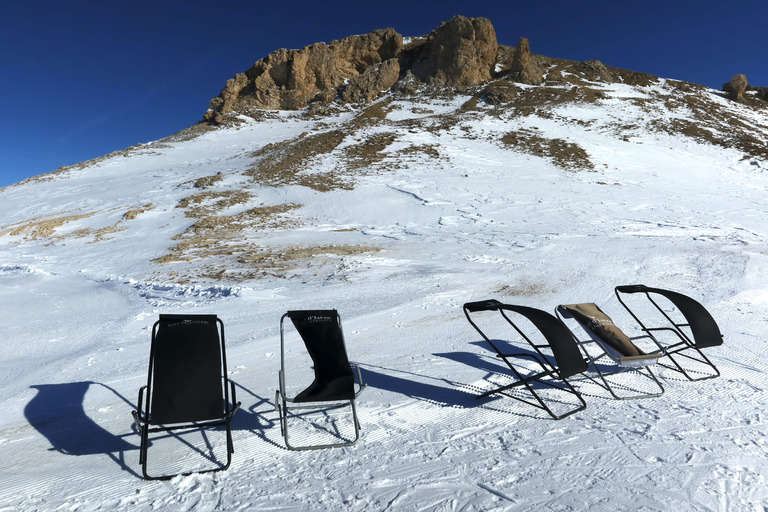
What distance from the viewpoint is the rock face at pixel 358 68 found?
5244 cm

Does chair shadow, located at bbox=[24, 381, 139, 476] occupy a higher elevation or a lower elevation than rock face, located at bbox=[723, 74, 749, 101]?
lower

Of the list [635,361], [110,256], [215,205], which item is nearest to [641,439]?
[635,361]

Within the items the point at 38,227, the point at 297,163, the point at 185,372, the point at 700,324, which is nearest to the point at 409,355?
the point at 185,372

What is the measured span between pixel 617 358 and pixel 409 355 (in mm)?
2473

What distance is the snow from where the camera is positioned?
284cm

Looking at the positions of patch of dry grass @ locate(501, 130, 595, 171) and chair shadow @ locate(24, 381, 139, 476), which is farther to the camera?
patch of dry grass @ locate(501, 130, 595, 171)

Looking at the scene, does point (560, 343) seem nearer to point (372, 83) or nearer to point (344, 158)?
point (344, 158)

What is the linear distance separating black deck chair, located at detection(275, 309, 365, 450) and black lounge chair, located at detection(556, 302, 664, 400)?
255cm

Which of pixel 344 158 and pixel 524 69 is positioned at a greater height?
pixel 524 69

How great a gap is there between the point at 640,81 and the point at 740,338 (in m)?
60.3

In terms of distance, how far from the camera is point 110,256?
12.4 metres

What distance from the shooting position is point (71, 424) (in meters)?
3.75

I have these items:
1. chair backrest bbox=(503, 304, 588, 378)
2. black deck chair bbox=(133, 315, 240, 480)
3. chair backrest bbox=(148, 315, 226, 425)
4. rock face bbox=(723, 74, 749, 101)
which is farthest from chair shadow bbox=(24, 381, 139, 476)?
rock face bbox=(723, 74, 749, 101)

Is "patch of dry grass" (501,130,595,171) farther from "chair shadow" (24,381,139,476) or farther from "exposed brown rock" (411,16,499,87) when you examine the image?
"chair shadow" (24,381,139,476)
